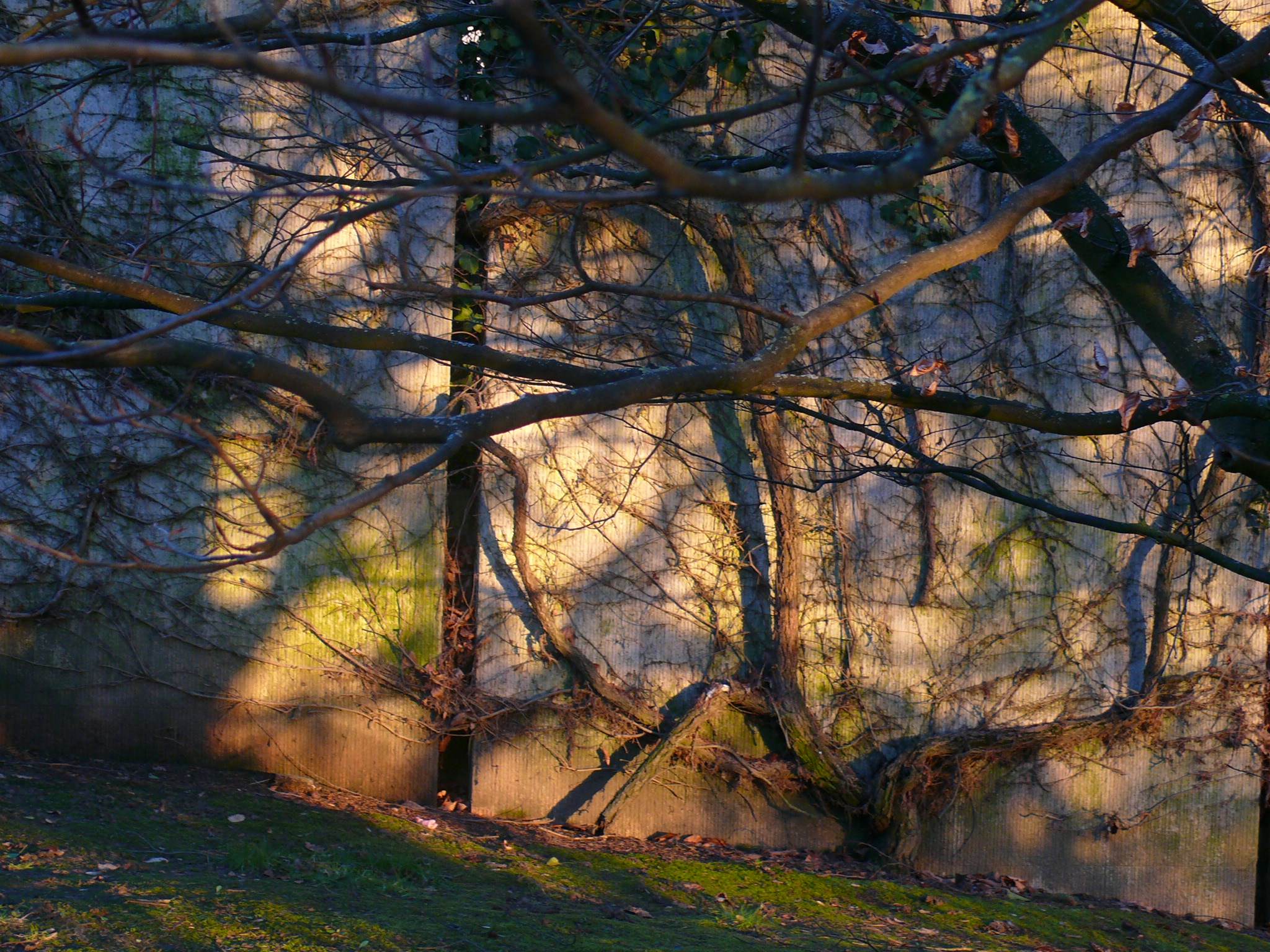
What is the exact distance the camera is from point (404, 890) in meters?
3.56

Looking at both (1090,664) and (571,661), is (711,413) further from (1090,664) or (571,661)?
(1090,664)

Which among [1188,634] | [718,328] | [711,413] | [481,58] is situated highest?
[481,58]

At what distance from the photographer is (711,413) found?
4.98 metres

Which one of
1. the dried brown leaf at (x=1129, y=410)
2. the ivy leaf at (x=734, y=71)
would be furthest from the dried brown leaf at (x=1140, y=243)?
the ivy leaf at (x=734, y=71)

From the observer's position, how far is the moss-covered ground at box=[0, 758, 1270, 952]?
302 cm

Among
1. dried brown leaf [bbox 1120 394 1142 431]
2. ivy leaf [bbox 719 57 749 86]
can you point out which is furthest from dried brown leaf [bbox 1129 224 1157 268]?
ivy leaf [bbox 719 57 749 86]

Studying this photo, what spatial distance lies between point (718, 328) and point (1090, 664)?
7.91 feet

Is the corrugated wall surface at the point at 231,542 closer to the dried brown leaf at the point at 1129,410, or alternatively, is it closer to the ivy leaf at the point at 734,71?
the ivy leaf at the point at 734,71

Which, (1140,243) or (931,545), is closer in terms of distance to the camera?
(1140,243)

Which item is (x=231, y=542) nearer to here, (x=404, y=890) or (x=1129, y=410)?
(x=404, y=890)

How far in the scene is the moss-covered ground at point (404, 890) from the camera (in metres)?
3.02

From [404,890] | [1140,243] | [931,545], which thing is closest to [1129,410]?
[1140,243]

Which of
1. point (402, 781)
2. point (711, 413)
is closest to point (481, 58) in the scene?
point (711, 413)

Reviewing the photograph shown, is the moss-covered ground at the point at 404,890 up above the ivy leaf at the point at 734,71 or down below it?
below
